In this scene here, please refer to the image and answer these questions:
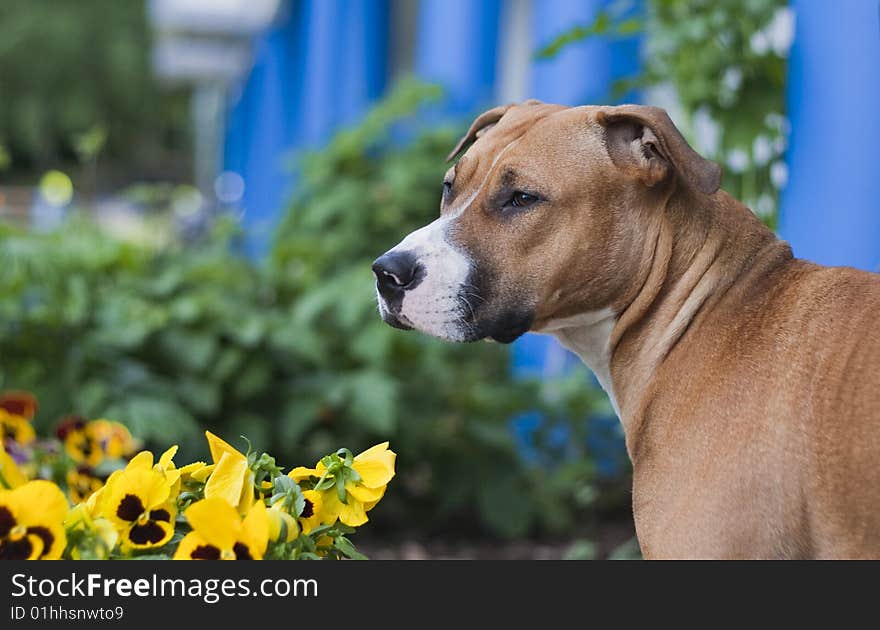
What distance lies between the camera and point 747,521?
7.23 feet

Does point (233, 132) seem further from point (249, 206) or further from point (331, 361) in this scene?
point (331, 361)

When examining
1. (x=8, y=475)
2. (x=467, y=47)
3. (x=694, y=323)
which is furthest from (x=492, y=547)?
(x=467, y=47)

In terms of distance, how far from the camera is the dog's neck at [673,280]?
2.58m

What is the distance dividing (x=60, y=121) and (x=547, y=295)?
3610cm

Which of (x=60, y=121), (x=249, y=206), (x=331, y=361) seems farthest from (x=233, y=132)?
(x=331, y=361)

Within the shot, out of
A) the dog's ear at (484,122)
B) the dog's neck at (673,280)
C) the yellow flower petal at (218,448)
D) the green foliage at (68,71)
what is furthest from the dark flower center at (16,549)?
the green foliage at (68,71)

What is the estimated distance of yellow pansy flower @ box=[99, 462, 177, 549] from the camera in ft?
6.40

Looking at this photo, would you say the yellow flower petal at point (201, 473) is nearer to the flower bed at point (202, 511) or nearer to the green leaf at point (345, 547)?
the flower bed at point (202, 511)

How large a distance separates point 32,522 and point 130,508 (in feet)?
0.56

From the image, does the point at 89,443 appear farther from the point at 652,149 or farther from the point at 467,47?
the point at 467,47

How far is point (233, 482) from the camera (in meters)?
2.01

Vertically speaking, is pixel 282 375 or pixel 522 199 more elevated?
pixel 522 199

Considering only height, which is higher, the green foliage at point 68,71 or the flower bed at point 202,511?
the flower bed at point 202,511

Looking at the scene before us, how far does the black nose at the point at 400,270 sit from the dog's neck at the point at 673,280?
392 millimetres
